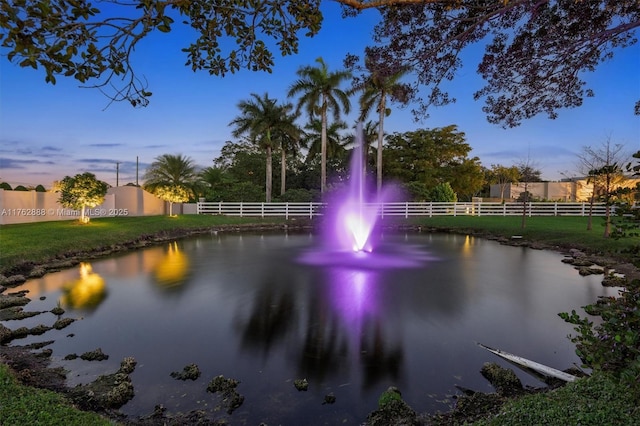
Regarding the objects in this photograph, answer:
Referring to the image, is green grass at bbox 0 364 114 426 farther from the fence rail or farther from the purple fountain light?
the fence rail

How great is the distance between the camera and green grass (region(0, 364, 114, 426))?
11.3 feet

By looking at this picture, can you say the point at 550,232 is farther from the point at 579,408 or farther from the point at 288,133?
the point at 288,133

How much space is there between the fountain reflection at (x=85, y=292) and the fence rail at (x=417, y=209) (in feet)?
67.0

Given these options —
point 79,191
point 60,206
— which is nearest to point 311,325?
point 79,191

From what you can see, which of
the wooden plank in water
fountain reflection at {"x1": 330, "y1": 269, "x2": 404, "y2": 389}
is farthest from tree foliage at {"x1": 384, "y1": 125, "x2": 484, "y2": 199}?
the wooden plank in water

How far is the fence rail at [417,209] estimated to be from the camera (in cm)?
3133

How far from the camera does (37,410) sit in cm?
362

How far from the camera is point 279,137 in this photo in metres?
36.0

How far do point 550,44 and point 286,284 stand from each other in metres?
8.11

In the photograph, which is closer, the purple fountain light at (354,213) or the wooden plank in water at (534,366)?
the wooden plank in water at (534,366)

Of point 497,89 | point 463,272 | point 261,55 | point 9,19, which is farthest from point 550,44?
point 463,272

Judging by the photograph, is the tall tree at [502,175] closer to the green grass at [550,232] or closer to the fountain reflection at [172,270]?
the green grass at [550,232]

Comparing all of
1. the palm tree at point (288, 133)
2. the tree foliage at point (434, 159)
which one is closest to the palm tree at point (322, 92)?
the palm tree at point (288, 133)

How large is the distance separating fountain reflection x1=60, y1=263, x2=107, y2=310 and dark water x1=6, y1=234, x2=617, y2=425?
48 millimetres
